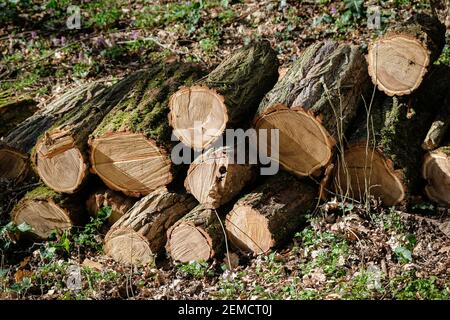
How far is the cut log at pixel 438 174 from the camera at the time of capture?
5199 millimetres

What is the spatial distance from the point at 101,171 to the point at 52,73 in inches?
134

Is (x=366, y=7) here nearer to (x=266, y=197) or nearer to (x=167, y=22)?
(x=167, y=22)

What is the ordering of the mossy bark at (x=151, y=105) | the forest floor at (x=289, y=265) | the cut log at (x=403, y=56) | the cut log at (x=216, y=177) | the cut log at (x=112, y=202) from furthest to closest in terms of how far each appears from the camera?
1. the cut log at (x=112, y=202)
2. the cut log at (x=403, y=56)
3. the mossy bark at (x=151, y=105)
4. the cut log at (x=216, y=177)
5. the forest floor at (x=289, y=265)

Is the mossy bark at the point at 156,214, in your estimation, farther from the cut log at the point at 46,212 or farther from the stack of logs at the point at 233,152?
the cut log at the point at 46,212

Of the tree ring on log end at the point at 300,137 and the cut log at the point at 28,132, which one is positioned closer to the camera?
the tree ring on log end at the point at 300,137

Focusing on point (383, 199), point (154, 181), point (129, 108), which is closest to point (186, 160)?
point (154, 181)

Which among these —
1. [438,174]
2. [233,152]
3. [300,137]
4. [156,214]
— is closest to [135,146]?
[156,214]

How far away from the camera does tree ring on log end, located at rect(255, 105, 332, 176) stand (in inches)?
195

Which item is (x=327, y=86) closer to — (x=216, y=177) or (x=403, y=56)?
(x=403, y=56)

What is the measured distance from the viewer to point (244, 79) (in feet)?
17.4

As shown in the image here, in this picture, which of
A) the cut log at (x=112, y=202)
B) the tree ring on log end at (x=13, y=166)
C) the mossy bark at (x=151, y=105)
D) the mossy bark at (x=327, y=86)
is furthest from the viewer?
the tree ring on log end at (x=13, y=166)

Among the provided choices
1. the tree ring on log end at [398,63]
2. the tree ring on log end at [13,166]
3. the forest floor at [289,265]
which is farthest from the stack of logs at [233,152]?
the tree ring on log end at [13,166]

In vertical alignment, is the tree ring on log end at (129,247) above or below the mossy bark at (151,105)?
below

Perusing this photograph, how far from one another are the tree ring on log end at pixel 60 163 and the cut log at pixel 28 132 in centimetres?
54
